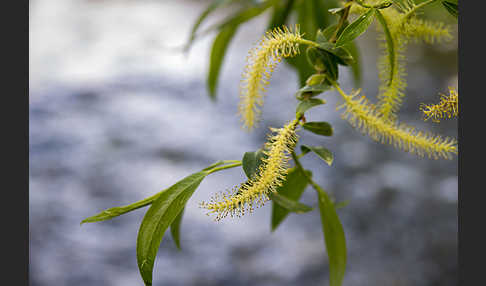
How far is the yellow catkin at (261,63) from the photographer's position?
0.81ft

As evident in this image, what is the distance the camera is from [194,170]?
1.16 meters

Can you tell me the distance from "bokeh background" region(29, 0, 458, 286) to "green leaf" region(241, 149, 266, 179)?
608 millimetres

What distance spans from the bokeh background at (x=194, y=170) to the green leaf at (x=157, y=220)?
598mm

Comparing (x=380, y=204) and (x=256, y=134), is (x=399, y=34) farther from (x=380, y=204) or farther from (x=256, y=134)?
(x=256, y=134)

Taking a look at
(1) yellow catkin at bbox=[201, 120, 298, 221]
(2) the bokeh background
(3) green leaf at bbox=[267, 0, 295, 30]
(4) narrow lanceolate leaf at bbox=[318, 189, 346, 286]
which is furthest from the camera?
(2) the bokeh background

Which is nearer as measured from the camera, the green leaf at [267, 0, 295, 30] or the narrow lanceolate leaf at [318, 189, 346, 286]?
the narrow lanceolate leaf at [318, 189, 346, 286]

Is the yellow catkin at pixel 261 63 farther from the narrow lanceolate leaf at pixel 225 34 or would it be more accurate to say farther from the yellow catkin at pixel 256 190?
the narrow lanceolate leaf at pixel 225 34

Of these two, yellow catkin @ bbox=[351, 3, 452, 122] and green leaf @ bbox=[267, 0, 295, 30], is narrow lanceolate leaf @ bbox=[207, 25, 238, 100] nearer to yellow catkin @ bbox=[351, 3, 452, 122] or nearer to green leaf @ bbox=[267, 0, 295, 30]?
green leaf @ bbox=[267, 0, 295, 30]

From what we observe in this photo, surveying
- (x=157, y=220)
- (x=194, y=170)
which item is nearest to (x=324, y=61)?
(x=157, y=220)

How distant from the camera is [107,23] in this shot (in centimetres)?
195

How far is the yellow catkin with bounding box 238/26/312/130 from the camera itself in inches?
9.7

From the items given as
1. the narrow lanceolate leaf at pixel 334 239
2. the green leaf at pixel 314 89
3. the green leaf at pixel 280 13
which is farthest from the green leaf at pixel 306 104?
the green leaf at pixel 280 13

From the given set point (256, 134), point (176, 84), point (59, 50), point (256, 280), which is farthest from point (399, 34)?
point (59, 50)

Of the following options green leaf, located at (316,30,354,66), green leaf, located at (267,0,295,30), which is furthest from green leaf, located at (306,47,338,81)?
green leaf, located at (267,0,295,30)
